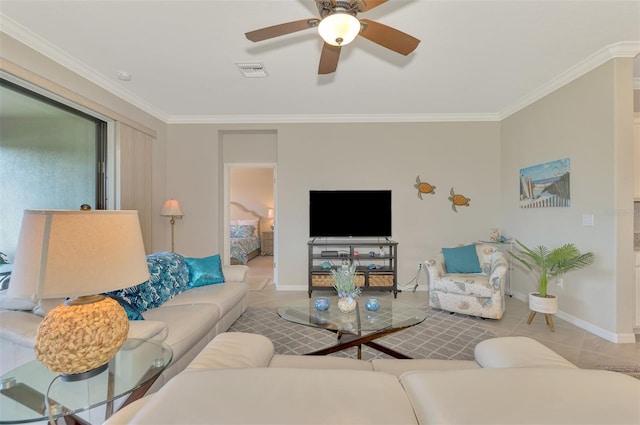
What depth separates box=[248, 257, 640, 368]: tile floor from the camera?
239 centimetres

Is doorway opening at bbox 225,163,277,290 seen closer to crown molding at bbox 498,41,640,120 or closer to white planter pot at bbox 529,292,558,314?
white planter pot at bbox 529,292,558,314

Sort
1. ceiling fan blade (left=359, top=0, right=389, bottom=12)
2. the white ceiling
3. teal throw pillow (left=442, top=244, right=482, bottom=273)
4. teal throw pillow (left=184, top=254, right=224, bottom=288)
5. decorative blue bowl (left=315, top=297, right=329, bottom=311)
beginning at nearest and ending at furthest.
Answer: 1. ceiling fan blade (left=359, top=0, right=389, bottom=12)
2. the white ceiling
3. decorative blue bowl (left=315, top=297, right=329, bottom=311)
4. teal throw pillow (left=184, top=254, right=224, bottom=288)
5. teal throw pillow (left=442, top=244, right=482, bottom=273)

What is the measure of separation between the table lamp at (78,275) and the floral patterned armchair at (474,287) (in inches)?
128

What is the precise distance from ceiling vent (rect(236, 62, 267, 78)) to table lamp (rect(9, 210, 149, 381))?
2.33 meters

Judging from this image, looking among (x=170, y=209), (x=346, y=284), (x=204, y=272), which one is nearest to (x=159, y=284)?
(x=204, y=272)

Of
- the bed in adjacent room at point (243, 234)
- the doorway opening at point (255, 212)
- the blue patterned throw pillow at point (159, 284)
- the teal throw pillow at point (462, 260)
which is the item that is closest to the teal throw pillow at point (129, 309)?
the blue patterned throw pillow at point (159, 284)

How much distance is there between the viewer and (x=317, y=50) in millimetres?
2688

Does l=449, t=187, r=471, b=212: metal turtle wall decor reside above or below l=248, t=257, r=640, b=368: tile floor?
above

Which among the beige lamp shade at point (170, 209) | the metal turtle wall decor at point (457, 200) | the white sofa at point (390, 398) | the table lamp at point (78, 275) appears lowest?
the white sofa at point (390, 398)

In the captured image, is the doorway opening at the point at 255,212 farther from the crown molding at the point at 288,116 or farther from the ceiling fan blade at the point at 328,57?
the ceiling fan blade at the point at 328,57

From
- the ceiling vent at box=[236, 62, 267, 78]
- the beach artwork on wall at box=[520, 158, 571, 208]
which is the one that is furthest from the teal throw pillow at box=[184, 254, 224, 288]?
the beach artwork on wall at box=[520, 158, 571, 208]

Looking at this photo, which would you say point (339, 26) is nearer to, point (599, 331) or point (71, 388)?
point (71, 388)

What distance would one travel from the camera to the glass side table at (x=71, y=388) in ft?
3.44

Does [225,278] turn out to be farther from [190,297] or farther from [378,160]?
[378,160]
